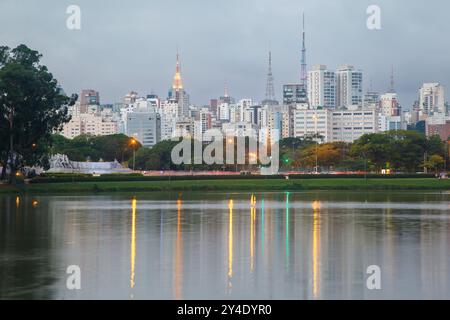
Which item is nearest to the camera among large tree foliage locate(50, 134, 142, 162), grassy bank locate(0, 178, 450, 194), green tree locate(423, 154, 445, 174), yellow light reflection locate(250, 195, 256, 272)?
yellow light reflection locate(250, 195, 256, 272)

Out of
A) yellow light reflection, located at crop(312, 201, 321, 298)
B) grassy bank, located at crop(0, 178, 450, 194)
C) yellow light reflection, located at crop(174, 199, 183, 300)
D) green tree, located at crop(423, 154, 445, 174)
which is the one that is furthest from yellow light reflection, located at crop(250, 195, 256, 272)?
green tree, located at crop(423, 154, 445, 174)

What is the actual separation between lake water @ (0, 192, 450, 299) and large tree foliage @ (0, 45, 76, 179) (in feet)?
117

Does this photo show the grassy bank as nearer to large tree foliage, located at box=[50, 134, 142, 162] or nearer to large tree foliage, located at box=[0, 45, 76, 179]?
large tree foliage, located at box=[0, 45, 76, 179]

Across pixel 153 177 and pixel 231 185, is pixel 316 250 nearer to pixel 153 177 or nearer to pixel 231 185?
pixel 231 185

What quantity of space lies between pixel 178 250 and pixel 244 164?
4844 inches

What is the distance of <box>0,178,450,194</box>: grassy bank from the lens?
7402 cm

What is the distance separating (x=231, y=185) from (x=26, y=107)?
2026 centimetres

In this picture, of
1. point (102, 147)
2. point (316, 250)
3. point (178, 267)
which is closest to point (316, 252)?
point (316, 250)

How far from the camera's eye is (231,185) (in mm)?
78688

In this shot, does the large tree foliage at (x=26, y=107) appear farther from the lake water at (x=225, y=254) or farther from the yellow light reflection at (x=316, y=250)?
the yellow light reflection at (x=316, y=250)

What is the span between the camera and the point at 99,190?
244ft

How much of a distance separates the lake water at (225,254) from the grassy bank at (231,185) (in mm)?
33102

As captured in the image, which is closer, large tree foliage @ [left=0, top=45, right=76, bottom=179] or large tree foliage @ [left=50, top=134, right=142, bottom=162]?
large tree foliage @ [left=0, top=45, right=76, bottom=179]
